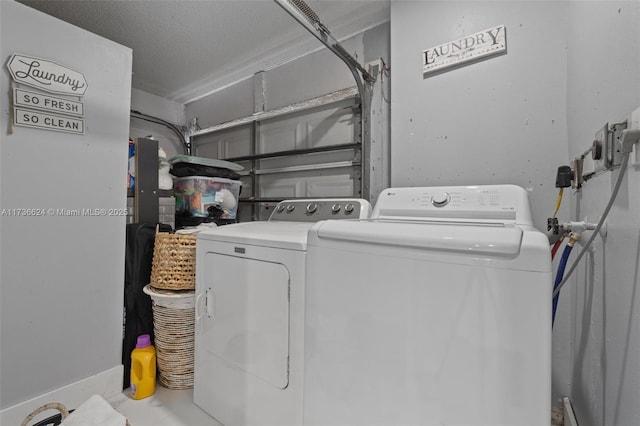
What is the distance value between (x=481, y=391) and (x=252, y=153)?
267 cm

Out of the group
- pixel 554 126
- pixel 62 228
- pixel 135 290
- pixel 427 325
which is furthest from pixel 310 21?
pixel 135 290

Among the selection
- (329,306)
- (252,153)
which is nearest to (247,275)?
(329,306)

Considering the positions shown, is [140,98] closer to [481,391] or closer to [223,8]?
[223,8]

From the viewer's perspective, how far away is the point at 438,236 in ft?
2.54

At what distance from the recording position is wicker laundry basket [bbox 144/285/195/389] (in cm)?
165

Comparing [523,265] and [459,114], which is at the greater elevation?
[459,114]

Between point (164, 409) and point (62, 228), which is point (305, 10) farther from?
point (164, 409)

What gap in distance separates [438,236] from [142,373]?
1.88 m

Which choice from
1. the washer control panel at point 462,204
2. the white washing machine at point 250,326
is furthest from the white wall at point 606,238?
the white washing machine at point 250,326

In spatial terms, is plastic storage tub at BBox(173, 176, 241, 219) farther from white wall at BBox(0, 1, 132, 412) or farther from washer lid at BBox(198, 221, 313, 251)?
washer lid at BBox(198, 221, 313, 251)

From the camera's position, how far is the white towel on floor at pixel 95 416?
1238 millimetres

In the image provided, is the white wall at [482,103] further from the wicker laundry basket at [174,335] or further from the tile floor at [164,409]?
the tile floor at [164,409]

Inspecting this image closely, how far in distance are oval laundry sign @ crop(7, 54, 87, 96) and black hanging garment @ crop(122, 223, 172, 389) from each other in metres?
0.83

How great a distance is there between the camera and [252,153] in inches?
114
